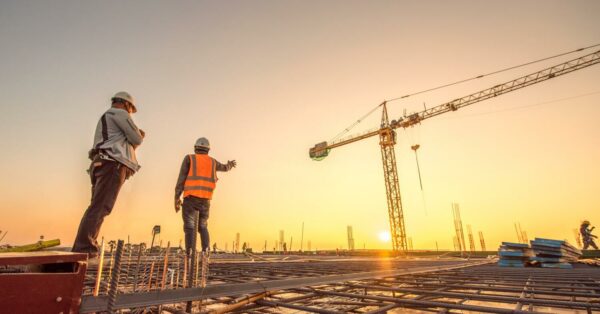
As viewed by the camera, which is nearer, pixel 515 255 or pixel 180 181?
pixel 180 181

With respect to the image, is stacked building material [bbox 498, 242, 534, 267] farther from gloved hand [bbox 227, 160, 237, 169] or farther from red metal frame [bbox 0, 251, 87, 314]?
red metal frame [bbox 0, 251, 87, 314]

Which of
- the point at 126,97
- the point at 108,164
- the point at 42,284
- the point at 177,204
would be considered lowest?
the point at 42,284

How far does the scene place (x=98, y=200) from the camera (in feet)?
9.75

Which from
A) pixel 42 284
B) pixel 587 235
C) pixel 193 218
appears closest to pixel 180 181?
pixel 193 218

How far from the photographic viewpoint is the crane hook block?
51562mm

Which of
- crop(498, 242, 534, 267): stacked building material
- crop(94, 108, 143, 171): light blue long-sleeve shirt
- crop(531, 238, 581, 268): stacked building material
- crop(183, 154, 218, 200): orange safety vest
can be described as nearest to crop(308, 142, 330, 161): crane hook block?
crop(498, 242, 534, 267): stacked building material

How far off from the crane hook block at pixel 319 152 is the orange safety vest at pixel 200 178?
46496mm

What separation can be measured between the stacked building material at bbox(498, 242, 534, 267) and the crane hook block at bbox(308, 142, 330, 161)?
1664 inches

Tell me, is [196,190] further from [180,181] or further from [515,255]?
[515,255]

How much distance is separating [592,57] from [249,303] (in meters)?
45.4

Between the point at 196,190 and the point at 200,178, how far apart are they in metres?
0.22

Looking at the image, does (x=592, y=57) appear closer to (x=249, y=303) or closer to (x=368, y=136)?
(x=368, y=136)

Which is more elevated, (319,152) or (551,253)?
(319,152)

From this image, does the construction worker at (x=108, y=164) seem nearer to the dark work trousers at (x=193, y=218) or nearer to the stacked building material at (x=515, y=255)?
the dark work trousers at (x=193, y=218)
